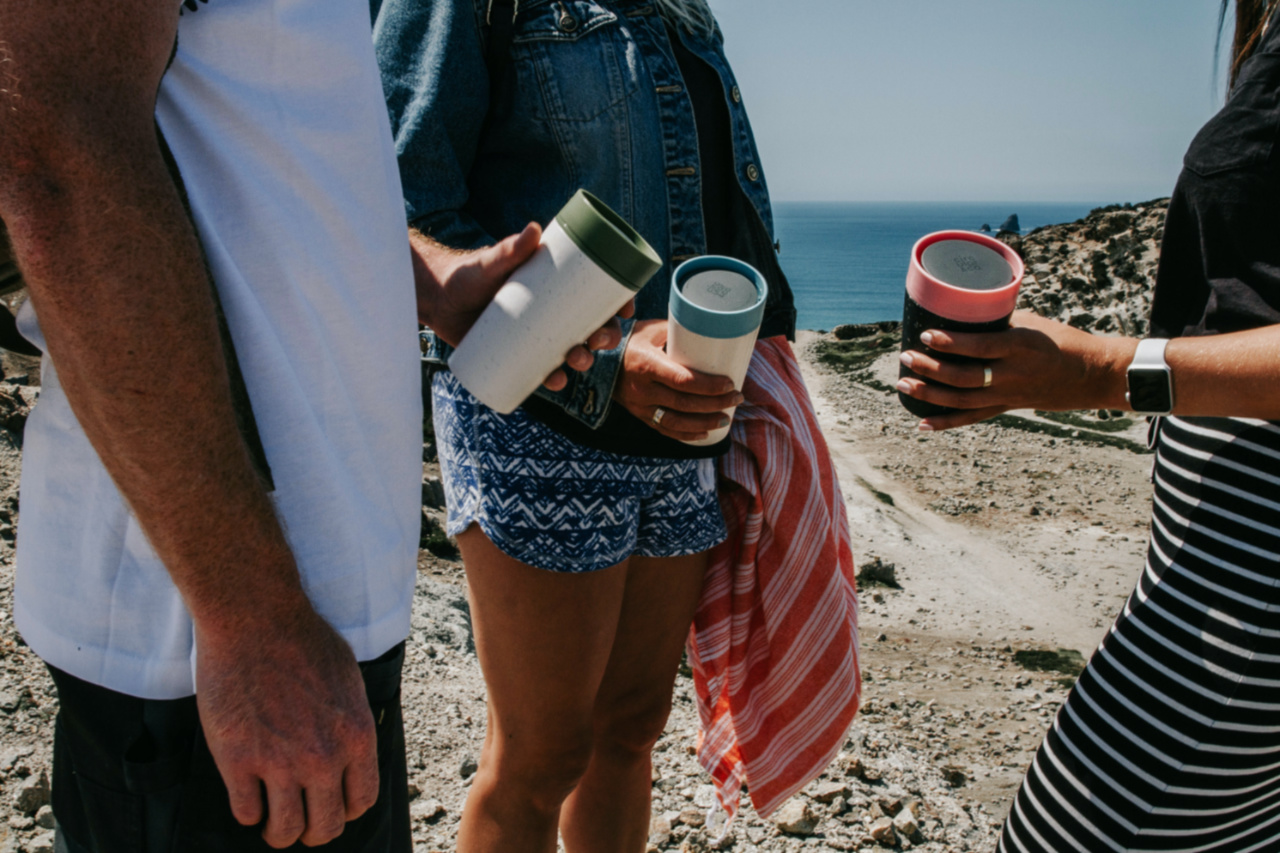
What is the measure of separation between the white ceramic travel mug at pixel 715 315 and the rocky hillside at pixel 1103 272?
7007 mm

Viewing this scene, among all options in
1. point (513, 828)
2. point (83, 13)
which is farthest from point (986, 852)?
point (83, 13)

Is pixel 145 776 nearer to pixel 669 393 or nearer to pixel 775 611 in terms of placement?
pixel 669 393

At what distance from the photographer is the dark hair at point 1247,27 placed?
1.58 m

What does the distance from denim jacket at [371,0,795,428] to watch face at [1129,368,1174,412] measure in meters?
0.81

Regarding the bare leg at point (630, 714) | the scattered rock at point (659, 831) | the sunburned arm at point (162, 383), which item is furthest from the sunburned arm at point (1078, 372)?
the scattered rock at point (659, 831)

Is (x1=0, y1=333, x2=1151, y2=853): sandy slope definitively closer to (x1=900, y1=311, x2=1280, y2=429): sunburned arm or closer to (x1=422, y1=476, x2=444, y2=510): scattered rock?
(x1=422, y1=476, x2=444, y2=510): scattered rock

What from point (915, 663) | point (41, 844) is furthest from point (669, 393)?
point (915, 663)

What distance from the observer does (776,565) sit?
195 centimetres

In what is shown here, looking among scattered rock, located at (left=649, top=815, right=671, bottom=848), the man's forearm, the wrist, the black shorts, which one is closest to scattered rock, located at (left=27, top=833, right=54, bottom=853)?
the black shorts

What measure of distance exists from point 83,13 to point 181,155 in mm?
185

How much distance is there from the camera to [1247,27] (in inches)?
63.9

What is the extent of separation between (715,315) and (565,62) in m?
0.56

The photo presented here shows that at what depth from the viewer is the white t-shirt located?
919mm

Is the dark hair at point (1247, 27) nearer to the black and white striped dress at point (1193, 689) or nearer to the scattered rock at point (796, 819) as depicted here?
the black and white striped dress at point (1193, 689)
